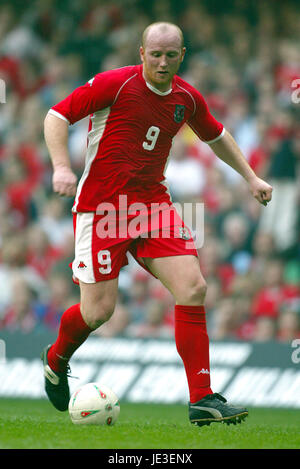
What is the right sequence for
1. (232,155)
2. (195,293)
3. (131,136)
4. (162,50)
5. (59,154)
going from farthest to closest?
(232,155)
(131,136)
(195,293)
(162,50)
(59,154)

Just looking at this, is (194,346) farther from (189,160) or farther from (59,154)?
(189,160)

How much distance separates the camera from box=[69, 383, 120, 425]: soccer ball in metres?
5.83

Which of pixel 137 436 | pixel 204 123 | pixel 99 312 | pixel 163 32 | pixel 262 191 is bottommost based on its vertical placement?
pixel 137 436

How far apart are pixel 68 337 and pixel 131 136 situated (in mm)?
1467

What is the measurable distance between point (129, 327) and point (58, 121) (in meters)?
5.12

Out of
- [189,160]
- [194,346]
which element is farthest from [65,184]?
[189,160]

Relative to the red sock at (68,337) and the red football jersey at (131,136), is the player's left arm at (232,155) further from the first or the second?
the red sock at (68,337)

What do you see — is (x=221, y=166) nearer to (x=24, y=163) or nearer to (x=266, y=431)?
(x=24, y=163)

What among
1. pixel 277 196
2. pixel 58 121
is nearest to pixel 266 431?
pixel 58 121

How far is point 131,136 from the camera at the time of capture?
19.7ft

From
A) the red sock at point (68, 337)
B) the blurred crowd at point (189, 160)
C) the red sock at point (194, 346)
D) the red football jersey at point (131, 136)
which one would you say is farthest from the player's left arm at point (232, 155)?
the blurred crowd at point (189, 160)

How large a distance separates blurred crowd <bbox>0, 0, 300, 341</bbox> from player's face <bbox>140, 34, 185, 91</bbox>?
453 centimetres

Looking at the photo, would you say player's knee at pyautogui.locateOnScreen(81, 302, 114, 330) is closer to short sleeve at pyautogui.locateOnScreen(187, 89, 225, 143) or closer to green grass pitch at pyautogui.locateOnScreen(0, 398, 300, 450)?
green grass pitch at pyautogui.locateOnScreen(0, 398, 300, 450)

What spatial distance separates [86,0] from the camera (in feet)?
50.9
